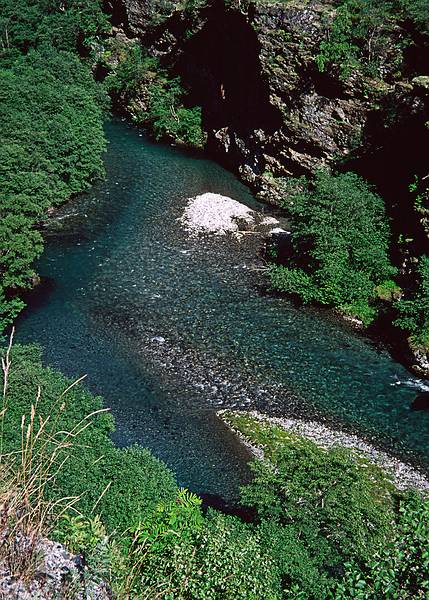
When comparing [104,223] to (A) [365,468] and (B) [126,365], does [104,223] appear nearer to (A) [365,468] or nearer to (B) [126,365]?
(B) [126,365]

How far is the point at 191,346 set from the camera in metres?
30.8

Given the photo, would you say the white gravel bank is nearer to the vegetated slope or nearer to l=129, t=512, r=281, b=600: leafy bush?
the vegetated slope

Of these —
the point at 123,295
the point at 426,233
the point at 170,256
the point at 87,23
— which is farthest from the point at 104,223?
the point at 87,23

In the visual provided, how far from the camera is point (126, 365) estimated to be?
29234 mm

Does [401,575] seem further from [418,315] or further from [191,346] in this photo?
[418,315]

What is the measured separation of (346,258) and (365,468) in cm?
1481

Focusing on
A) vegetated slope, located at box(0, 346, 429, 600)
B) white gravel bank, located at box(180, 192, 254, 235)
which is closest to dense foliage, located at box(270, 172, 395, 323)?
white gravel bank, located at box(180, 192, 254, 235)

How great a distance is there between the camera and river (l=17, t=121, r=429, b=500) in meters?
25.8

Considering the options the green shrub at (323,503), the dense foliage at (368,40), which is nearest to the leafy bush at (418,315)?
the green shrub at (323,503)

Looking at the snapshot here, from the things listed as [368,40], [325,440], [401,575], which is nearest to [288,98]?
[368,40]

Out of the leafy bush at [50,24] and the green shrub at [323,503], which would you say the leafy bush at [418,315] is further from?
the leafy bush at [50,24]

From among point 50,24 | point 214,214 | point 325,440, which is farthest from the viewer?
point 50,24

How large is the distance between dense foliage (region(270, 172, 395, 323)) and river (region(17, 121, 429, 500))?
4.69 ft

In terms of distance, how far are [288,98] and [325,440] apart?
28665 mm
